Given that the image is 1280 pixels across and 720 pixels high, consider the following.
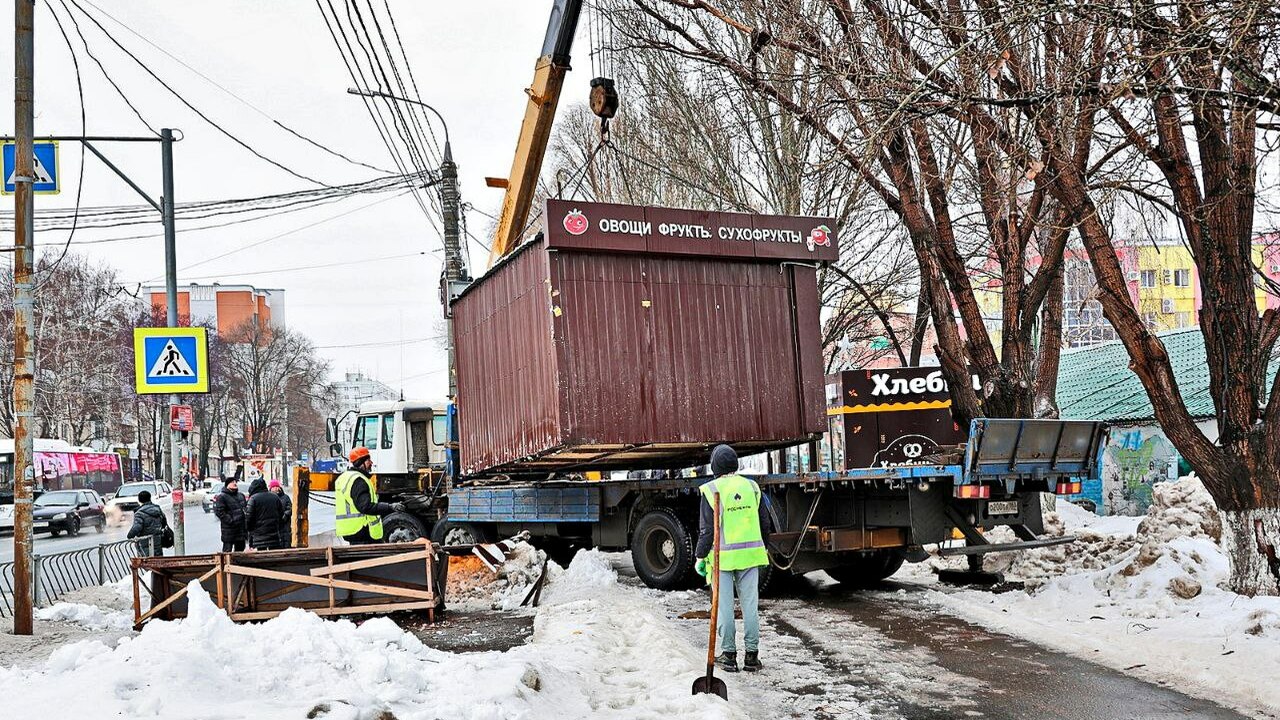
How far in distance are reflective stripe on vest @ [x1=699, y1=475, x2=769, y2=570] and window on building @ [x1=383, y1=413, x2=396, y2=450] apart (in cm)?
1212

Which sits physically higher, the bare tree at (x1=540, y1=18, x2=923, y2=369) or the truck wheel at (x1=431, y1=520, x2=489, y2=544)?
the bare tree at (x1=540, y1=18, x2=923, y2=369)

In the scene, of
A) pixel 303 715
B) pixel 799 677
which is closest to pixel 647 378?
pixel 799 677

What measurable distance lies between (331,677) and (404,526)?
11.4 meters

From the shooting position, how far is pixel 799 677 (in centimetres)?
764

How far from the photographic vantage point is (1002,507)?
37.9ft

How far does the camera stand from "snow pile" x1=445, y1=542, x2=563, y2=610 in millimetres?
13082

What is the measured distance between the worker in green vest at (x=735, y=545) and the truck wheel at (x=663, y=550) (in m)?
4.58

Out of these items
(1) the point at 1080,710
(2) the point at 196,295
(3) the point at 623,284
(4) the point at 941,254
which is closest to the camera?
(1) the point at 1080,710

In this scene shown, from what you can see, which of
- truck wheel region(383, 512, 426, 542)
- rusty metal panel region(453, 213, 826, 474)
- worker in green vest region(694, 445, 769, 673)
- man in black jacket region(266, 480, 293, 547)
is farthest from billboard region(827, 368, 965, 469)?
worker in green vest region(694, 445, 769, 673)

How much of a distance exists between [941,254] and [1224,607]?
5398 millimetres

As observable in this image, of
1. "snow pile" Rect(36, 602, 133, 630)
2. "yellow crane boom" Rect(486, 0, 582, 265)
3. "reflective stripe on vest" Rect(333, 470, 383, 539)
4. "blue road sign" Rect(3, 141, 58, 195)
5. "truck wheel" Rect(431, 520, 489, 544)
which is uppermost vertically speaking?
"yellow crane boom" Rect(486, 0, 582, 265)

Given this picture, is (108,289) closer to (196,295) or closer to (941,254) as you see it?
(941,254)

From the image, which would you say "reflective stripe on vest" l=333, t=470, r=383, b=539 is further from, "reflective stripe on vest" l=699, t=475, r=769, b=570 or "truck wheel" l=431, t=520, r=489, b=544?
"reflective stripe on vest" l=699, t=475, r=769, b=570

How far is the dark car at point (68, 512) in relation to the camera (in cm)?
3038
